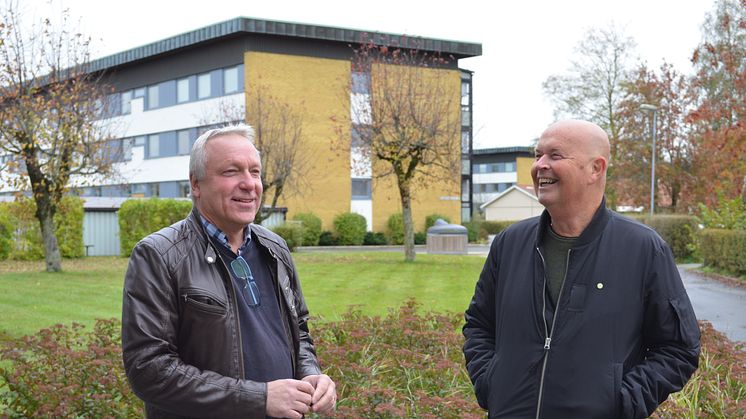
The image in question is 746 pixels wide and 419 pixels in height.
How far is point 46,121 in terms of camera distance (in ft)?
66.0

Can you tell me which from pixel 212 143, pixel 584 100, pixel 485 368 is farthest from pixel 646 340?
pixel 584 100

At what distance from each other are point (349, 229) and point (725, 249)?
906 inches

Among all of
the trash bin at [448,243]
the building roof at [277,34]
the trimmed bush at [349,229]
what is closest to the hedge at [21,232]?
the building roof at [277,34]

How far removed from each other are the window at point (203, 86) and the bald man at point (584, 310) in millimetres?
43793

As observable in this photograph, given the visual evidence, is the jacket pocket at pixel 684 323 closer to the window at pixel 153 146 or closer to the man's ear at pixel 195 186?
the man's ear at pixel 195 186

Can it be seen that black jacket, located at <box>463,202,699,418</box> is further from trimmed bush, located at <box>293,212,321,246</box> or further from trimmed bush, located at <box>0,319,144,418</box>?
trimmed bush, located at <box>293,212,321,246</box>

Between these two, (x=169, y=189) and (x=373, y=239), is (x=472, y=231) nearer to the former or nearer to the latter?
(x=373, y=239)

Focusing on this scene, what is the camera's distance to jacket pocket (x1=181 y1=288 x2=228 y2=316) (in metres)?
2.89

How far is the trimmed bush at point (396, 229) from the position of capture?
4622 centimetres

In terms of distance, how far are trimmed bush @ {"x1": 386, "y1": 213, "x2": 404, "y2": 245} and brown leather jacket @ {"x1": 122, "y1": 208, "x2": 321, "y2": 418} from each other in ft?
142

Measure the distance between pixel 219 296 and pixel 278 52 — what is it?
4144 centimetres

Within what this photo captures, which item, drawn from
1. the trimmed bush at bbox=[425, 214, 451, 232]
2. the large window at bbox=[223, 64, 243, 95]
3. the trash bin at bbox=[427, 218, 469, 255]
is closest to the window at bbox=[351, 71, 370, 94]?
the trash bin at bbox=[427, 218, 469, 255]

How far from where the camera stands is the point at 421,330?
7.76m

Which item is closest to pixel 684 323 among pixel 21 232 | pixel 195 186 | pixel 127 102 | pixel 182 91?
pixel 195 186
